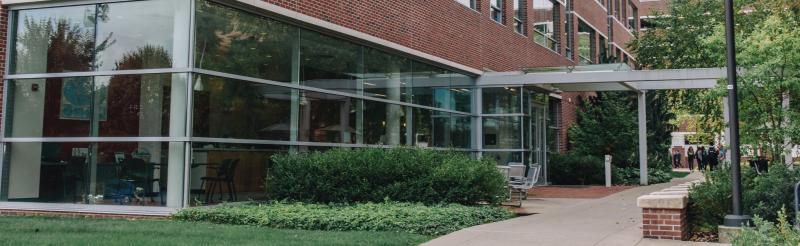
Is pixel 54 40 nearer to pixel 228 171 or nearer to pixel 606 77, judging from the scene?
pixel 228 171

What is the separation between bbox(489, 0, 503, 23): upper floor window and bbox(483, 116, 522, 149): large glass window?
12.3 ft

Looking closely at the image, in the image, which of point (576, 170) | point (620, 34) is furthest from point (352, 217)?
point (620, 34)

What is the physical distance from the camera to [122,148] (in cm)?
1074

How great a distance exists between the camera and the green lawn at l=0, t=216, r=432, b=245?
7.80m

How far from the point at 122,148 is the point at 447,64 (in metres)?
9.63

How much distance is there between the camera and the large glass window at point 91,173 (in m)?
10.6

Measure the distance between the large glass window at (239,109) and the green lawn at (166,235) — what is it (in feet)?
5.86

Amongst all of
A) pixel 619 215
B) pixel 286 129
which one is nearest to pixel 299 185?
pixel 286 129

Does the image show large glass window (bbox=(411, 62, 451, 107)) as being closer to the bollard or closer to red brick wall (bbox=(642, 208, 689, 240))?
the bollard

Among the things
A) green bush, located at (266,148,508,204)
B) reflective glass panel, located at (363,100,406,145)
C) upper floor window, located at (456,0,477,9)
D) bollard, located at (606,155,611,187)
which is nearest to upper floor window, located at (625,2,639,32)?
bollard, located at (606,155,611,187)

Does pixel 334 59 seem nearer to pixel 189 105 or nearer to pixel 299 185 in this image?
pixel 299 185

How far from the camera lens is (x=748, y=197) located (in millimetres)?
8719

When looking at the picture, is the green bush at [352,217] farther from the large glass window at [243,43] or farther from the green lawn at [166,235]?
the large glass window at [243,43]

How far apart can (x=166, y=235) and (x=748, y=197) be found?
22.9 ft
